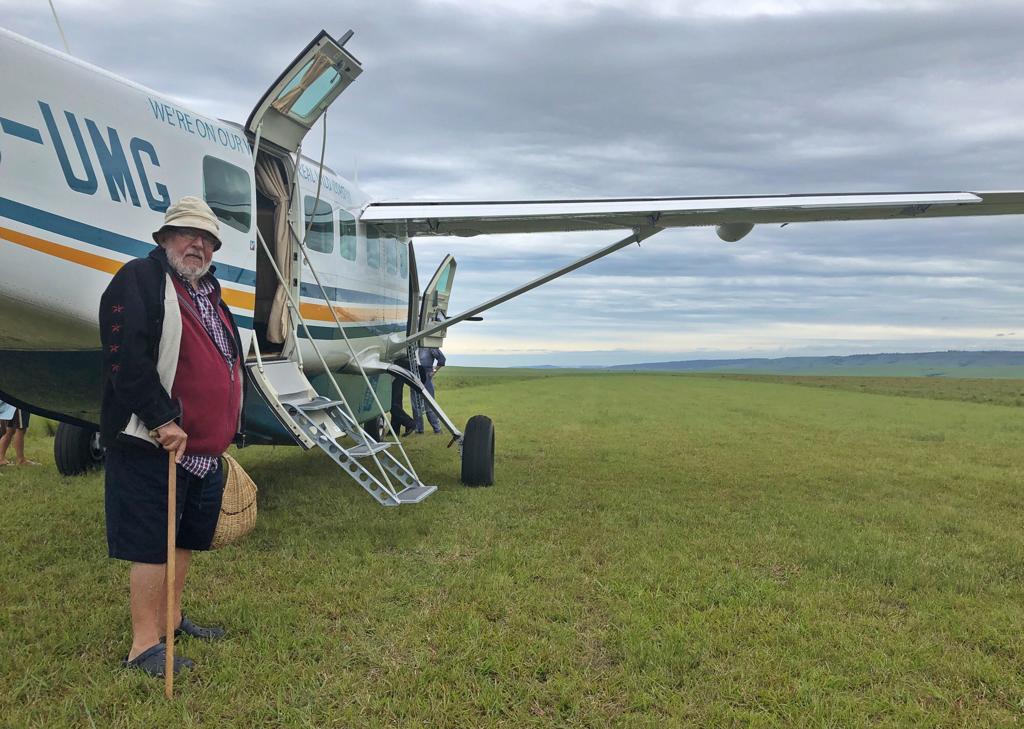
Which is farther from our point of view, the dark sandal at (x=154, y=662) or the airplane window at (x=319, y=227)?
the airplane window at (x=319, y=227)

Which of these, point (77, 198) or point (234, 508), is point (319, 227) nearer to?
point (77, 198)

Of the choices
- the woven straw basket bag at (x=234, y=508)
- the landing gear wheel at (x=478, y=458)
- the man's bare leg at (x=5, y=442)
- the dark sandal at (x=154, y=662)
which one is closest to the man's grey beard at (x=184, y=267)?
the woven straw basket bag at (x=234, y=508)

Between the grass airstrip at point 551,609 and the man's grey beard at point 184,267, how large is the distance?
189 cm

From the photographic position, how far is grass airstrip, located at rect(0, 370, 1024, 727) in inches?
120

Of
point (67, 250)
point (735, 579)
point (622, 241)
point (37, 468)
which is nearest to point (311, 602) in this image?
point (67, 250)

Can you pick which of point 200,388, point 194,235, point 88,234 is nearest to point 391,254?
point 88,234

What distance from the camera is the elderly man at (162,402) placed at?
2.91 meters

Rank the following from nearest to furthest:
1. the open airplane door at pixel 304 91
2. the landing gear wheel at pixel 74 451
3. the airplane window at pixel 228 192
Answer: the airplane window at pixel 228 192
the open airplane door at pixel 304 91
the landing gear wheel at pixel 74 451

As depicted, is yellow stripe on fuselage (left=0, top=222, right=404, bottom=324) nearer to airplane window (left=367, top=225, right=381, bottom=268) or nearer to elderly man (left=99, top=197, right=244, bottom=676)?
elderly man (left=99, top=197, right=244, bottom=676)

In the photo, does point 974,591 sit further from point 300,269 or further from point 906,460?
point 906,460

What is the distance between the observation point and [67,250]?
3.54 meters

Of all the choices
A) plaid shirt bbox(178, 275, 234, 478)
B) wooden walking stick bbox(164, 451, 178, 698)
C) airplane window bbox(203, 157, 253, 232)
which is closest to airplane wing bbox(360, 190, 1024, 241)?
airplane window bbox(203, 157, 253, 232)

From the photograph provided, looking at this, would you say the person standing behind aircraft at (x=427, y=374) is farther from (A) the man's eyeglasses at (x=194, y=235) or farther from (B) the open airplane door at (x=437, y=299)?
(A) the man's eyeglasses at (x=194, y=235)

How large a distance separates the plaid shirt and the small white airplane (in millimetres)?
825
